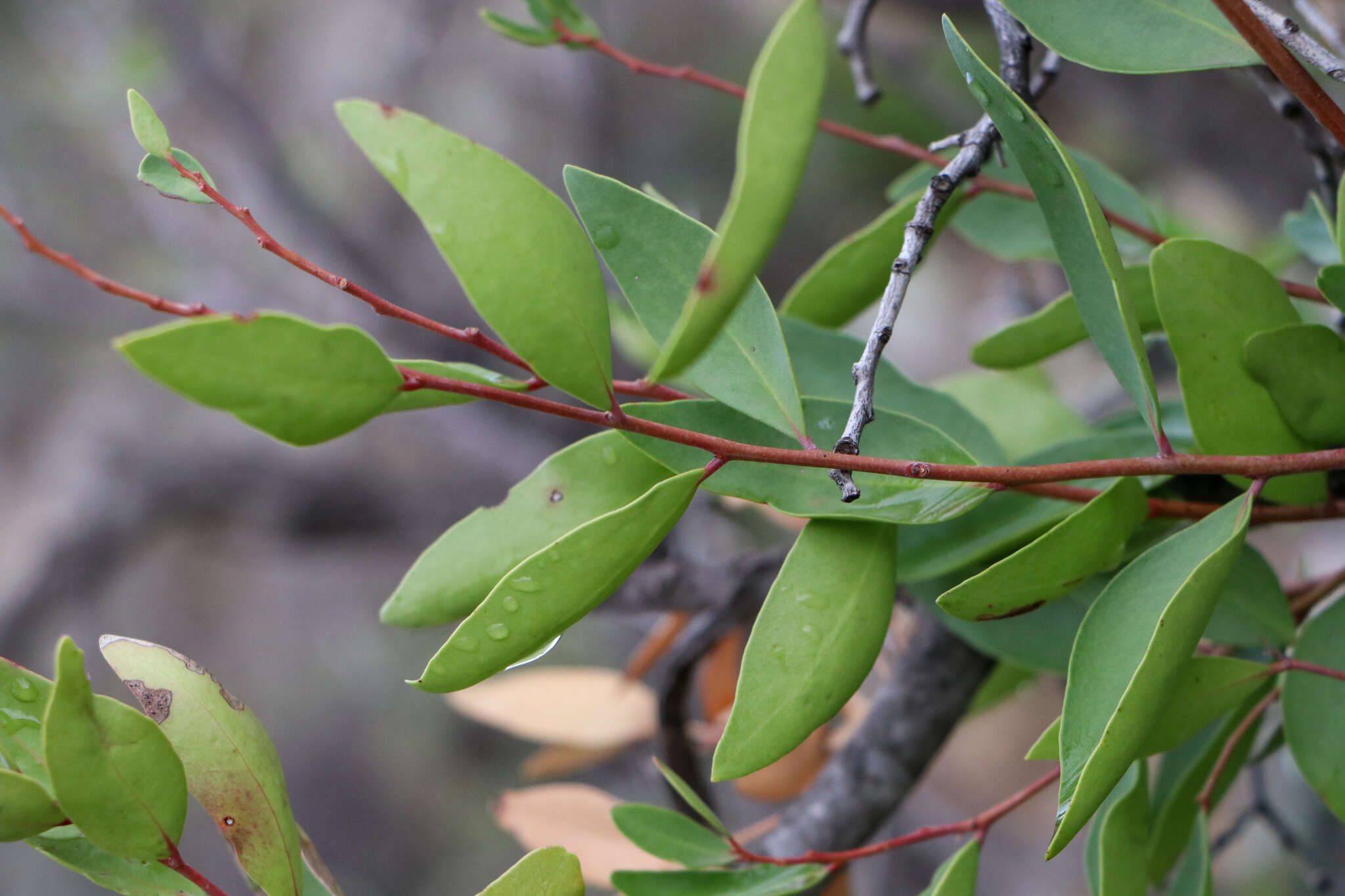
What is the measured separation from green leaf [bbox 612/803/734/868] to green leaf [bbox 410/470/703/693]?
95 millimetres

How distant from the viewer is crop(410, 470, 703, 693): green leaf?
19 cm

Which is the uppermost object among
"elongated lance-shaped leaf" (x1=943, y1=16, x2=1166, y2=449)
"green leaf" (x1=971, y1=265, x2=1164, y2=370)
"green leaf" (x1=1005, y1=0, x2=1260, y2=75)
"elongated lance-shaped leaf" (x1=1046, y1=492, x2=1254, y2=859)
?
"green leaf" (x1=1005, y1=0, x2=1260, y2=75)

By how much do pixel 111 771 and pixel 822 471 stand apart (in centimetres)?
16

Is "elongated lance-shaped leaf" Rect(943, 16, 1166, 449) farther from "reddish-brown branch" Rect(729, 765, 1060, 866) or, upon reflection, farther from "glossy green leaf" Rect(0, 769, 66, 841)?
"glossy green leaf" Rect(0, 769, 66, 841)

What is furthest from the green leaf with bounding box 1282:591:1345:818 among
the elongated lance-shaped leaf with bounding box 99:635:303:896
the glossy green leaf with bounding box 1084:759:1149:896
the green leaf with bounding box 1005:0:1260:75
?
the elongated lance-shaped leaf with bounding box 99:635:303:896

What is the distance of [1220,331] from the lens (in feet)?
0.77

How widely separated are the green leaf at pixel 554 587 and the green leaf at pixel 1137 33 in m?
0.13

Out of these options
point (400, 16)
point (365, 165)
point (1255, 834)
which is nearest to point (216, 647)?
point (365, 165)

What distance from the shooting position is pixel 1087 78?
796 mm

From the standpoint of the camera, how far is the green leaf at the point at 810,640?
207mm

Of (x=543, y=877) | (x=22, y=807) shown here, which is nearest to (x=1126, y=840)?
(x=543, y=877)

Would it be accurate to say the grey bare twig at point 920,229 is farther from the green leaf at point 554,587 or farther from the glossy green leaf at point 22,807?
the glossy green leaf at point 22,807

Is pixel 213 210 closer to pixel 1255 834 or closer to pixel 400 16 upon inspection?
pixel 400 16

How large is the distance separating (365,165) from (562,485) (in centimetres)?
160
